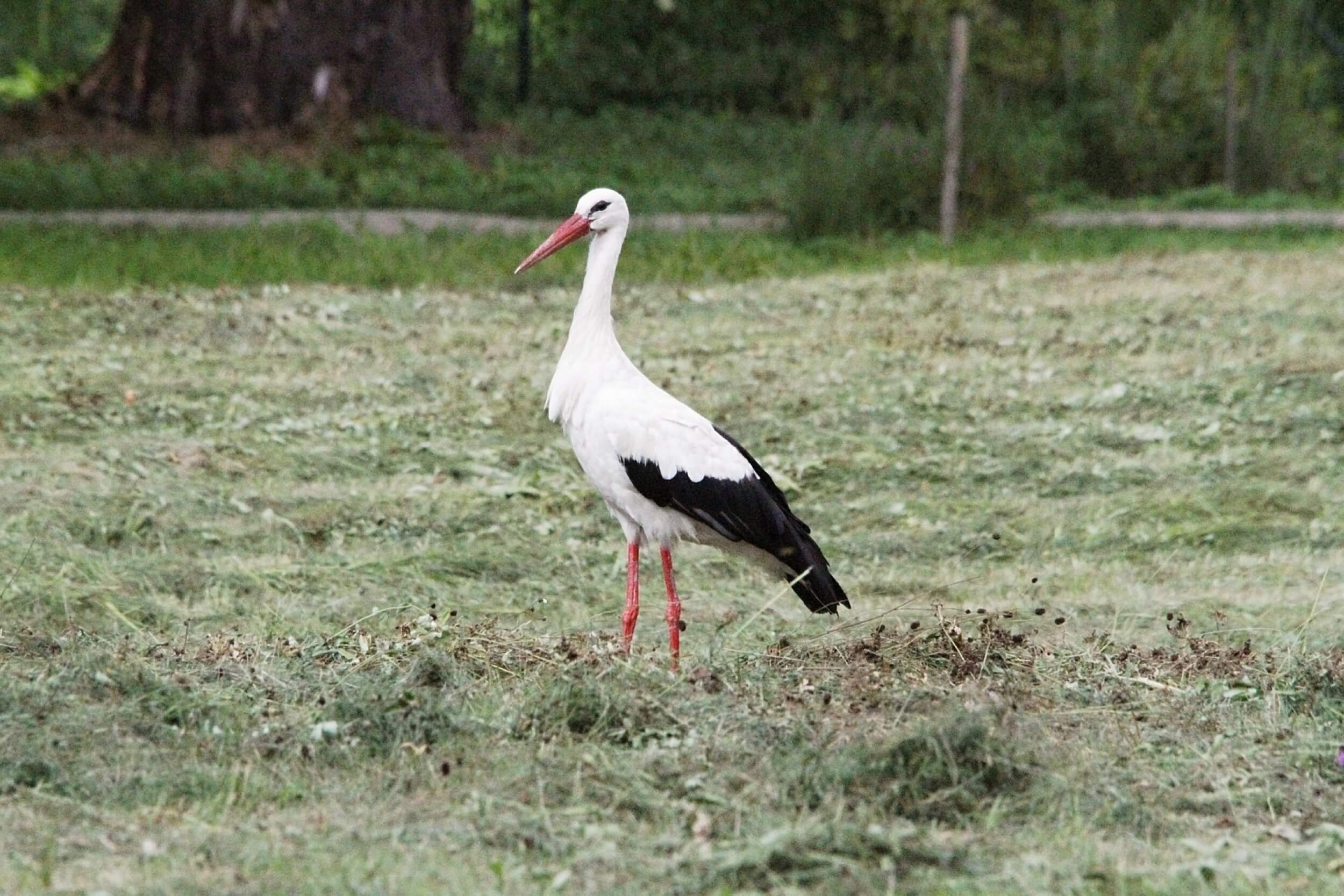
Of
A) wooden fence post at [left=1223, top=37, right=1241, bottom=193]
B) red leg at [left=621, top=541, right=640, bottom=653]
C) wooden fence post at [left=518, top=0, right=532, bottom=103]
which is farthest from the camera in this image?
wooden fence post at [left=518, top=0, right=532, bottom=103]

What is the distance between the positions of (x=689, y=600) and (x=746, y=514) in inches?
49.4

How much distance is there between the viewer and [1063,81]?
2172cm

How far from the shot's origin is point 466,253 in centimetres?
1362

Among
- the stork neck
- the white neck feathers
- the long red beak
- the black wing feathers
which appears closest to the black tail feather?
the black wing feathers

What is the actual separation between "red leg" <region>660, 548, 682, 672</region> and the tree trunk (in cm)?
1182

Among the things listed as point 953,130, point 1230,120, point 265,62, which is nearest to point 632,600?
point 953,130

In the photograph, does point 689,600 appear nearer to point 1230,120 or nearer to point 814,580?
point 814,580

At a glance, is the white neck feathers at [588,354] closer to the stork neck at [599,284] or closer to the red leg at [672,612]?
the stork neck at [599,284]

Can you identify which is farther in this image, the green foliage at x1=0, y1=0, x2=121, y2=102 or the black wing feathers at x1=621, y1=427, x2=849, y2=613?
the green foliage at x1=0, y1=0, x2=121, y2=102

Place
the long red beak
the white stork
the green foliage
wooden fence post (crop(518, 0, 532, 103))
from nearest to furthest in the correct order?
the white stork
the long red beak
wooden fence post (crop(518, 0, 532, 103))
the green foliage

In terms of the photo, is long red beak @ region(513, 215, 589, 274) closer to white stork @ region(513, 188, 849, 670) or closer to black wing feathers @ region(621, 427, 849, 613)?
white stork @ region(513, 188, 849, 670)

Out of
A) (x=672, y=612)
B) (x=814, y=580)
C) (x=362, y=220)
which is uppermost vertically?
(x=362, y=220)

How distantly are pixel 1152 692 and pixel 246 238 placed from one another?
31.5 feet

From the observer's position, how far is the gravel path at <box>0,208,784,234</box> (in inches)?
581
